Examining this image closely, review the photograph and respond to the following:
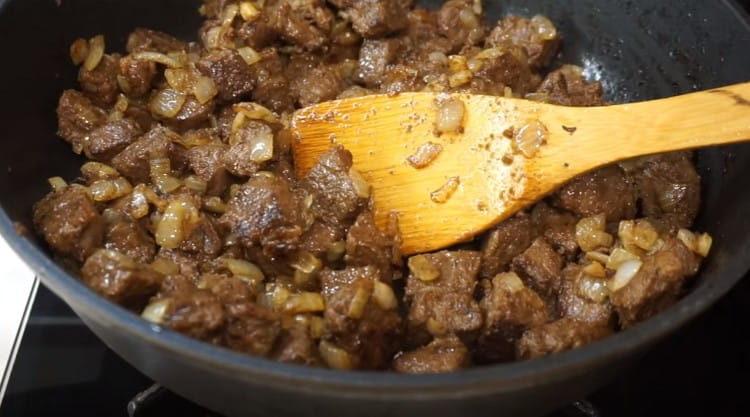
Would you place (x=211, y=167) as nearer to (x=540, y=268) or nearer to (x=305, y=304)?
(x=305, y=304)

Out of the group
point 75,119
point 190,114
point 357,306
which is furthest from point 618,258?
point 75,119

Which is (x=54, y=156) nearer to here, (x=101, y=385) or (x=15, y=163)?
(x=15, y=163)

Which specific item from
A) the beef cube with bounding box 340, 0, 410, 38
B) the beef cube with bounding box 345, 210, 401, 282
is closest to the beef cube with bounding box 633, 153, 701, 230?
the beef cube with bounding box 345, 210, 401, 282

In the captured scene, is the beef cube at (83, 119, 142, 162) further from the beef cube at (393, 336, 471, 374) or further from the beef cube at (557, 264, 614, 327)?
the beef cube at (557, 264, 614, 327)

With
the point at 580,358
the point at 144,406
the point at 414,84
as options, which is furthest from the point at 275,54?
the point at 580,358

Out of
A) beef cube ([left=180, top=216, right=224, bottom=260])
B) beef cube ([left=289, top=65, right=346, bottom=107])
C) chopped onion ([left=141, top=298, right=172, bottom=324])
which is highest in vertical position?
chopped onion ([left=141, top=298, right=172, bottom=324])

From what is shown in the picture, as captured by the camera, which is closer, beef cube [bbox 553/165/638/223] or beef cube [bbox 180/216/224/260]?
beef cube [bbox 180/216/224/260]

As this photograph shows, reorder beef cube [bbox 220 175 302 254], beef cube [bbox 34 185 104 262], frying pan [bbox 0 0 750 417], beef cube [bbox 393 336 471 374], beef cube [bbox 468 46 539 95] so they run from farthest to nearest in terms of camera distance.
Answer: beef cube [bbox 468 46 539 95]
beef cube [bbox 220 175 302 254]
beef cube [bbox 34 185 104 262]
beef cube [bbox 393 336 471 374]
frying pan [bbox 0 0 750 417]
